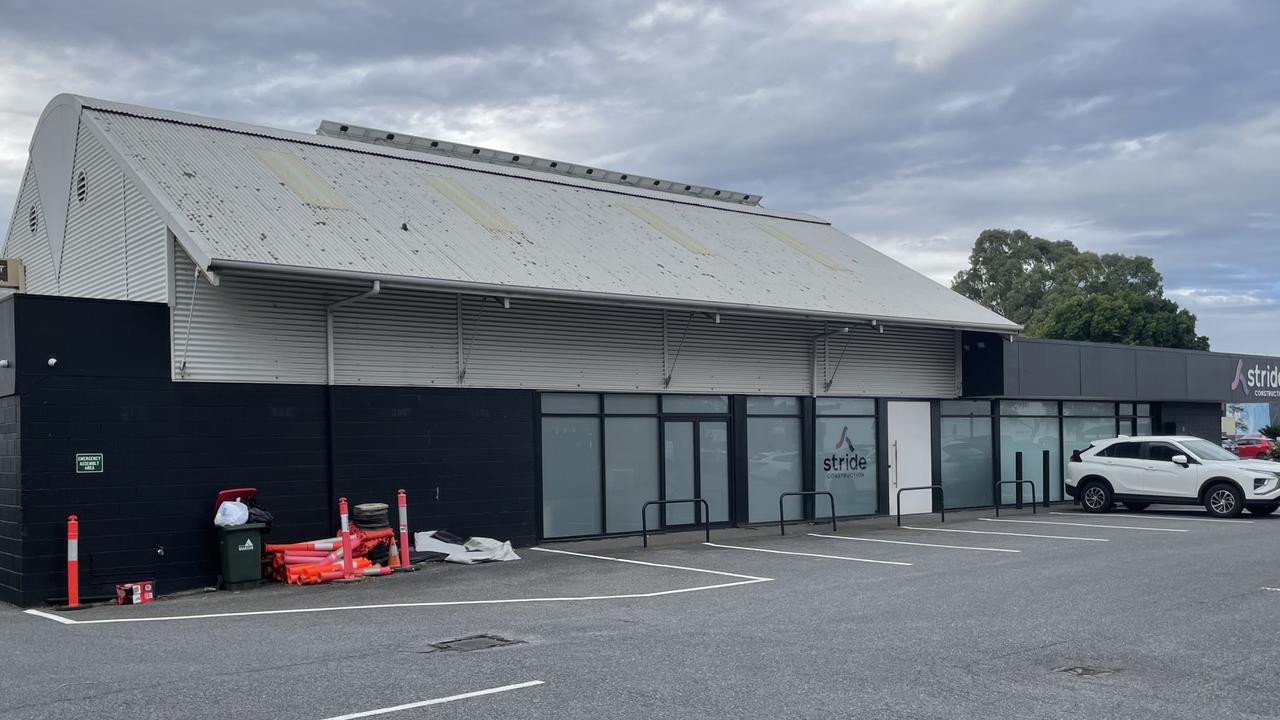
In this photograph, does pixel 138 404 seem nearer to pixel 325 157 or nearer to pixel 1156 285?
pixel 325 157

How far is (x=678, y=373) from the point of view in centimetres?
1903

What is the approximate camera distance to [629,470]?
18.4m

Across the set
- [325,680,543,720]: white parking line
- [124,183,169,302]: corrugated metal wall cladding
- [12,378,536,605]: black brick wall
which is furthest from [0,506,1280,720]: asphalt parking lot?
[124,183,169,302]: corrugated metal wall cladding

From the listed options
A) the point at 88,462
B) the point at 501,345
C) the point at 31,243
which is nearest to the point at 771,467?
the point at 501,345

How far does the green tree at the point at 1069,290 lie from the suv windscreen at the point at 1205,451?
127 ft

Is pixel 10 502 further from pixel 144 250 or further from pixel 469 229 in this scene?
pixel 469 229

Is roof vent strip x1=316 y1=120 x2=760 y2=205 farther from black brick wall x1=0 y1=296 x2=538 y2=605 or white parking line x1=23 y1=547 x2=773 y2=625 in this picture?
white parking line x1=23 y1=547 x2=773 y2=625

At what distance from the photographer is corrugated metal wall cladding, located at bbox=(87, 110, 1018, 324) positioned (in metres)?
14.9

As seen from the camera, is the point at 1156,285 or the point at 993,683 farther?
the point at 1156,285

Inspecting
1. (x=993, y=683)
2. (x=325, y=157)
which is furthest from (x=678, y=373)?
(x=993, y=683)

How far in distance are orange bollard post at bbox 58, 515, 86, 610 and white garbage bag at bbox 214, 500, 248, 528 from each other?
1.52 meters

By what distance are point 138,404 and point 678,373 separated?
8623 millimetres

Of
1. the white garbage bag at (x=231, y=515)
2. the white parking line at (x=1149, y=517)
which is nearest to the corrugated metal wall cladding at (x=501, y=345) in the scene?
the white garbage bag at (x=231, y=515)

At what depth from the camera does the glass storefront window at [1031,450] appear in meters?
24.8
